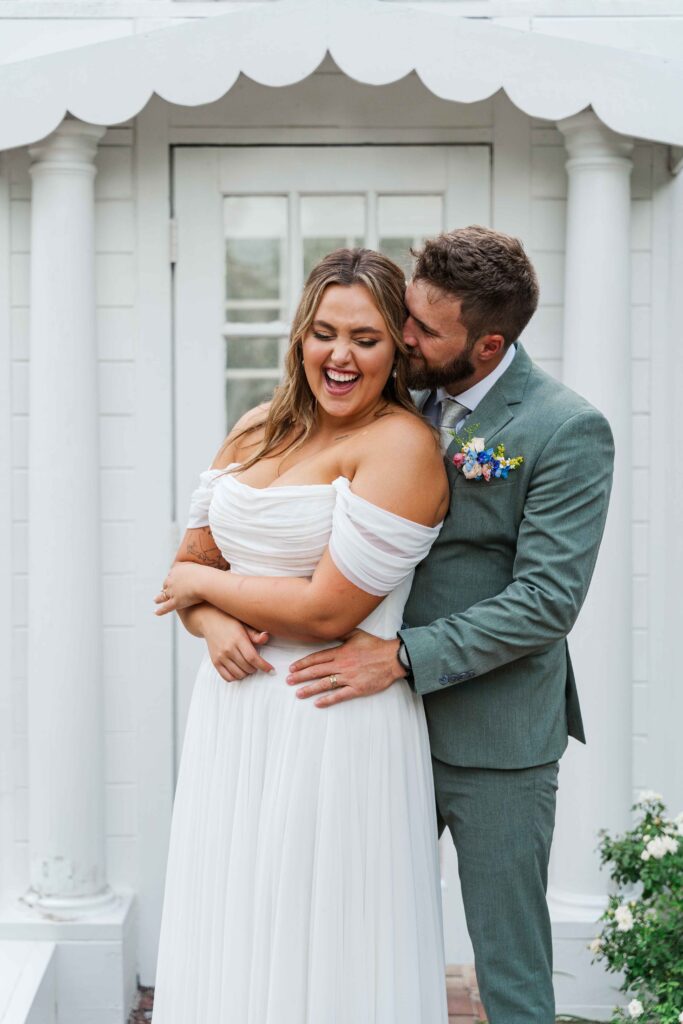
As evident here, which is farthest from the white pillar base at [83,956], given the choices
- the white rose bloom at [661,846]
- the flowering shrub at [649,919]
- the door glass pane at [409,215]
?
the door glass pane at [409,215]

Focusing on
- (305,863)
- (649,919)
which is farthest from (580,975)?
(305,863)

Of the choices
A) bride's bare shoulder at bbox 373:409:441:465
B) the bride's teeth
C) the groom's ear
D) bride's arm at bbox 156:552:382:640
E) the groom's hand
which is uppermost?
the groom's ear

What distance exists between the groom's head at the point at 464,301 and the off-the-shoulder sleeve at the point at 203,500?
18.7 inches

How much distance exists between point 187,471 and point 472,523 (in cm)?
175

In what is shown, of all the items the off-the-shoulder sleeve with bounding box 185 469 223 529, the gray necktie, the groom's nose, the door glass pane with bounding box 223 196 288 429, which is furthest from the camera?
the door glass pane with bounding box 223 196 288 429

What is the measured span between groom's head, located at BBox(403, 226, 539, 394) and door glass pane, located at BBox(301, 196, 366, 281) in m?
1.68

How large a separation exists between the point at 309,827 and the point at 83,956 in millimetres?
1781

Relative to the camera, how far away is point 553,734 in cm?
270

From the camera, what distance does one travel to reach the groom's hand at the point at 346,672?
2.54 metres

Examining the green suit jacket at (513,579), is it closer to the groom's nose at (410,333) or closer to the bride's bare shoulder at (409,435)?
the bride's bare shoulder at (409,435)

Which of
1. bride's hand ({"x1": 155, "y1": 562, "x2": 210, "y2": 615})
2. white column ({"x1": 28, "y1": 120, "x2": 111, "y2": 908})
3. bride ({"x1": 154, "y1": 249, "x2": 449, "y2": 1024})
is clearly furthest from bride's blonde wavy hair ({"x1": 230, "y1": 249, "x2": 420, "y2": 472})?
white column ({"x1": 28, "y1": 120, "x2": 111, "y2": 908})

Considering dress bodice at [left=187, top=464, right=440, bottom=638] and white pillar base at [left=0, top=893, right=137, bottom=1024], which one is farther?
white pillar base at [left=0, top=893, right=137, bottom=1024]

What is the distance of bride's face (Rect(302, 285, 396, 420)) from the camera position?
2500mm

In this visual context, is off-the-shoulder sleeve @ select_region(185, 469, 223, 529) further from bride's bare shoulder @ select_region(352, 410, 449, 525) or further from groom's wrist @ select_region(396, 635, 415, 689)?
groom's wrist @ select_region(396, 635, 415, 689)
